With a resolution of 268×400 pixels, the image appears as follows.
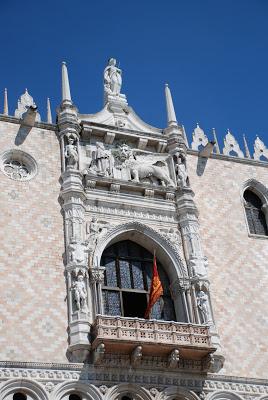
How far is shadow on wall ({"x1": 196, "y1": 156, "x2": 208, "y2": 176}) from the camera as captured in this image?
2656 centimetres

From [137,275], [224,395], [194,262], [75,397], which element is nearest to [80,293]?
[137,275]

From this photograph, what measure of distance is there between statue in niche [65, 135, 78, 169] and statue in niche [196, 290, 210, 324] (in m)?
5.87

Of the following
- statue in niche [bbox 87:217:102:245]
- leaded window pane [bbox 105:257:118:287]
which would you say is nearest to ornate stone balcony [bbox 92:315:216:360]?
leaded window pane [bbox 105:257:118:287]

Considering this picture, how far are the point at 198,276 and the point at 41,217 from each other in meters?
5.32

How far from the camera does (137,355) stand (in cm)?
2025

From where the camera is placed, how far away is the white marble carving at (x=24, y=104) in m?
24.8

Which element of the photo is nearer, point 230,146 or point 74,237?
point 74,237

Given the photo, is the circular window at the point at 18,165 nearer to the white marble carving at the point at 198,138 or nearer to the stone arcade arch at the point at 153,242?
the stone arcade arch at the point at 153,242

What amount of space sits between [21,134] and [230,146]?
8629mm

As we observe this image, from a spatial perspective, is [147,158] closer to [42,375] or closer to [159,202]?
[159,202]

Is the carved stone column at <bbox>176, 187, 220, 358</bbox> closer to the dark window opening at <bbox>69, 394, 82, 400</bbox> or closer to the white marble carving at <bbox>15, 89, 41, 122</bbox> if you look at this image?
the dark window opening at <bbox>69, 394, 82, 400</bbox>

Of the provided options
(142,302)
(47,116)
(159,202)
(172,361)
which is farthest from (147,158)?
(172,361)

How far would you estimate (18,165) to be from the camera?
23562 millimetres

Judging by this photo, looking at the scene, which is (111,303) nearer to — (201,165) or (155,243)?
(155,243)
